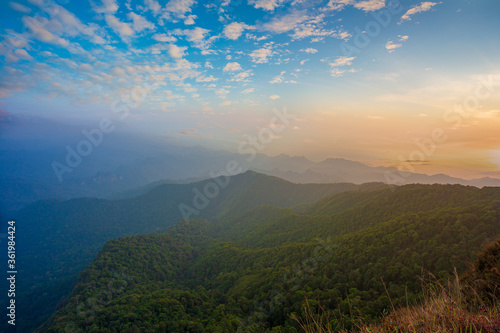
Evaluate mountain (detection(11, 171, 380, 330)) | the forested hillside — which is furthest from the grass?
mountain (detection(11, 171, 380, 330))

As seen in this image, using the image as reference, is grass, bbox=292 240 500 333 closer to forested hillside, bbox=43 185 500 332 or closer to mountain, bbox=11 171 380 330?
forested hillside, bbox=43 185 500 332

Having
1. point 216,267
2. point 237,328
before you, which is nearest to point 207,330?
point 237,328

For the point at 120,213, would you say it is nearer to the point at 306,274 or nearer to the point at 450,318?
the point at 306,274

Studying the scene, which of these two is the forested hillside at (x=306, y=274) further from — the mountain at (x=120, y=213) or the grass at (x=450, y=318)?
the mountain at (x=120, y=213)

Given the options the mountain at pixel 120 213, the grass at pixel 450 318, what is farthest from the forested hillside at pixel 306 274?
the mountain at pixel 120 213

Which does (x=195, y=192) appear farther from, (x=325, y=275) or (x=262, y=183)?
(x=325, y=275)

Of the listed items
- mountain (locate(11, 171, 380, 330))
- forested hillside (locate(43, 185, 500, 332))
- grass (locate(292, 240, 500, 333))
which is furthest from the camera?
mountain (locate(11, 171, 380, 330))
